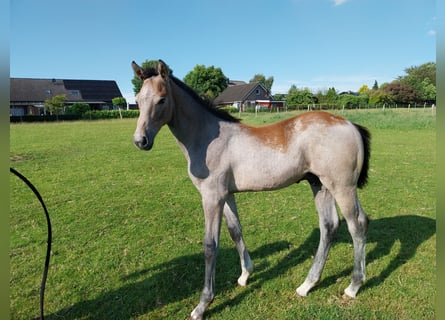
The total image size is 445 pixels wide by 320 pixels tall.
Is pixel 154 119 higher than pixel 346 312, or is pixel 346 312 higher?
pixel 154 119

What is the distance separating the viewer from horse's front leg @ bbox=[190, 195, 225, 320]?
9.59ft

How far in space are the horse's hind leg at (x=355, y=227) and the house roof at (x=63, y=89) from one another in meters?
53.2

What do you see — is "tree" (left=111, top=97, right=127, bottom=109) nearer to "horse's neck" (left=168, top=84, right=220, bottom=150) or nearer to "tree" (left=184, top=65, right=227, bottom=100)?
"tree" (left=184, top=65, right=227, bottom=100)

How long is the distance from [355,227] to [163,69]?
2556 mm

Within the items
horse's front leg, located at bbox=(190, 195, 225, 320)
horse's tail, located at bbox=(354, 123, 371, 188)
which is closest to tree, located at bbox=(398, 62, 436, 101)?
horse's tail, located at bbox=(354, 123, 371, 188)

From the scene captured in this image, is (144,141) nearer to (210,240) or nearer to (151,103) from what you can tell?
(151,103)

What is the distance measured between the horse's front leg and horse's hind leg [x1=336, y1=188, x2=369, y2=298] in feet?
4.17

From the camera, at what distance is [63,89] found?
164 feet

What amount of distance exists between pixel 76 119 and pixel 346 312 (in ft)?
124

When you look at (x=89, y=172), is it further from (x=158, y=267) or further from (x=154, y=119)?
(x=154, y=119)

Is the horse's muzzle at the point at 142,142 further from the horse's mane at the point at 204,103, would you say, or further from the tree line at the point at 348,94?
the tree line at the point at 348,94

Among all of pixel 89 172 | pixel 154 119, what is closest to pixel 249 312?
pixel 154 119

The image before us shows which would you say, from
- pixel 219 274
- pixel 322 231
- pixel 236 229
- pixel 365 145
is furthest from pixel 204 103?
pixel 219 274

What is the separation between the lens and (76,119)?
35094mm
